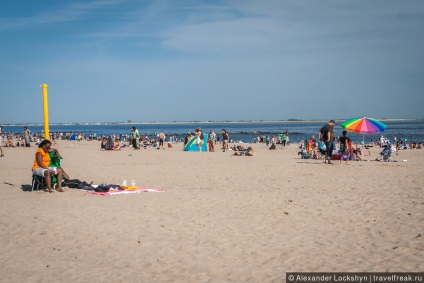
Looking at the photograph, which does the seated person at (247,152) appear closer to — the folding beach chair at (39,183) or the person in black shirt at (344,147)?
the person in black shirt at (344,147)

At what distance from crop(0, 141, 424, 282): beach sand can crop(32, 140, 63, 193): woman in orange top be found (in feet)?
1.52

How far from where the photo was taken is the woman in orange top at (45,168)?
378 inches

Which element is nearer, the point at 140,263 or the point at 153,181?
the point at 140,263

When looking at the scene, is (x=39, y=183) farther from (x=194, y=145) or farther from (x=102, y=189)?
(x=194, y=145)

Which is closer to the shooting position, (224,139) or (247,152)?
(247,152)

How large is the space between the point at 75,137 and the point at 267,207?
4558 cm

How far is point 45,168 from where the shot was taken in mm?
9664

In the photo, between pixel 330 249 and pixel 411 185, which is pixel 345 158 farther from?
pixel 330 249

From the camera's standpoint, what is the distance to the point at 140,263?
482cm

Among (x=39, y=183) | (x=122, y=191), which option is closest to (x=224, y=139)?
(x=122, y=191)

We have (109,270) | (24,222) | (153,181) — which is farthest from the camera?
(153,181)

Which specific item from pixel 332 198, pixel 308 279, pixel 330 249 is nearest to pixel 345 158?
pixel 332 198

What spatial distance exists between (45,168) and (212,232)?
5.58m

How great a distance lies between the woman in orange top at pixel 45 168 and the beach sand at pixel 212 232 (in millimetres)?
464
